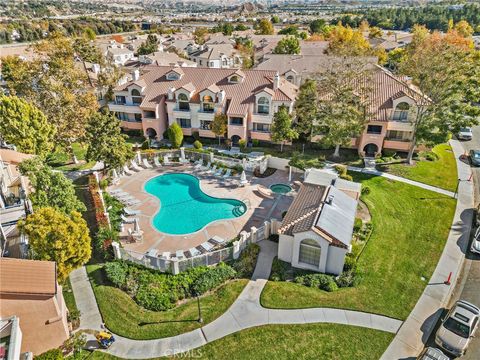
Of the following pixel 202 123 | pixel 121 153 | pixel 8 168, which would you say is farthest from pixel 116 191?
pixel 202 123

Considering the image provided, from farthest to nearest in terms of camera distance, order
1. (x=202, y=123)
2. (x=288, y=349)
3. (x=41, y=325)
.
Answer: (x=202, y=123) < (x=288, y=349) < (x=41, y=325)

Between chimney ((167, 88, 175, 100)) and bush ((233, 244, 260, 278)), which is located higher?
chimney ((167, 88, 175, 100))

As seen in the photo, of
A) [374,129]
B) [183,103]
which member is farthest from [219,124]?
[374,129]

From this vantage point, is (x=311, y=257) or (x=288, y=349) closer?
(x=288, y=349)

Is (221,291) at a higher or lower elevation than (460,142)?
lower

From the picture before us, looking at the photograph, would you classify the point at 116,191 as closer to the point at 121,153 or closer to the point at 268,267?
the point at 121,153

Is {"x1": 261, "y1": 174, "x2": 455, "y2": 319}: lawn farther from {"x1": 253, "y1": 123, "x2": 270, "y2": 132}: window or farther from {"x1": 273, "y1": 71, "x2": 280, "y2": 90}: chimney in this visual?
{"x1": 273, "y1": 71, "x2": 280, "y2": 90}: chimney

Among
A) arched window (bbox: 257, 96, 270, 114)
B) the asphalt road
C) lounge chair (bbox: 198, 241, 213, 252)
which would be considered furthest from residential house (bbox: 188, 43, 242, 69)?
the asphalt road
